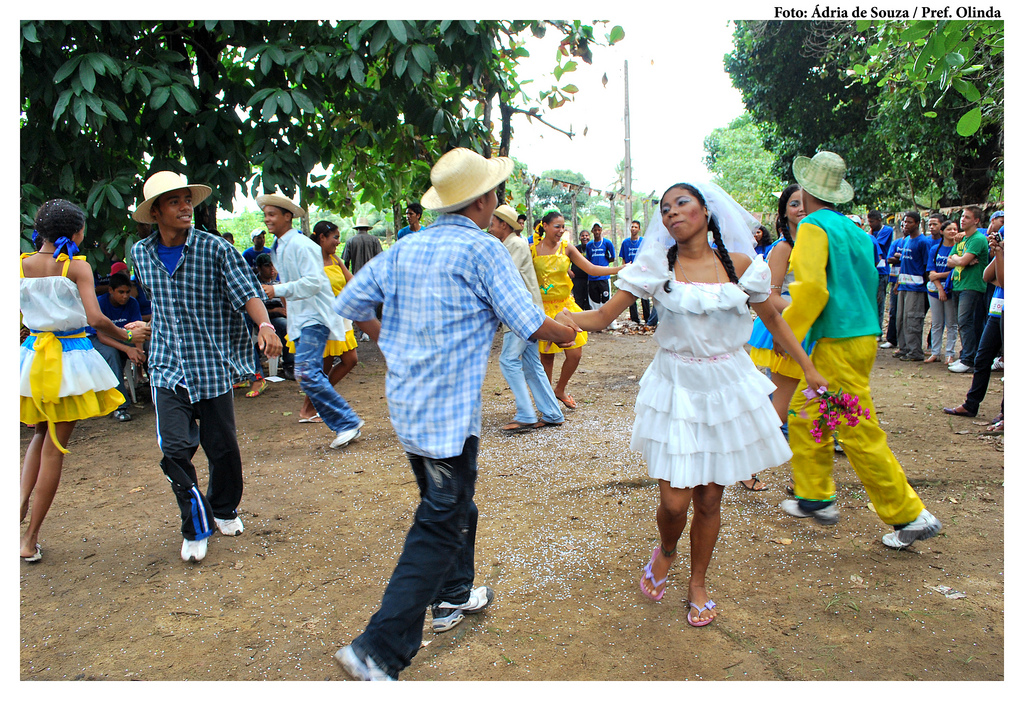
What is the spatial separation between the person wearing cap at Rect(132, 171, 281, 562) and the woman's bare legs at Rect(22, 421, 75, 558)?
63 cm

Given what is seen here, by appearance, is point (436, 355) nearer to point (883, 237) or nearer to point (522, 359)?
point (522, 359)

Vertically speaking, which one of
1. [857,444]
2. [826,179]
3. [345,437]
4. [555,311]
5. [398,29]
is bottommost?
[345,437]

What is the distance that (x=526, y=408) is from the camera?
608 cm

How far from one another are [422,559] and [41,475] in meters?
2.46

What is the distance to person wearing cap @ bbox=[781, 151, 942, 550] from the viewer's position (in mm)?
3580

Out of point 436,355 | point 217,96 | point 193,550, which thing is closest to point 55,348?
point 193,550

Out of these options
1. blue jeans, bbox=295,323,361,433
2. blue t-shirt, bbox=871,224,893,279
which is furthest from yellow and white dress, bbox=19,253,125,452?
blue t-shirt, bbox=871,224,893,279

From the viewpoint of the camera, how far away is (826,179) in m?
3.75

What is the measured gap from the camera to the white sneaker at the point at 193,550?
375cm

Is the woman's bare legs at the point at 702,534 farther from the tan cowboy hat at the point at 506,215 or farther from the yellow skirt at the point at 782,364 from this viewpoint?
the tan cowboy hat at the point at 506,215

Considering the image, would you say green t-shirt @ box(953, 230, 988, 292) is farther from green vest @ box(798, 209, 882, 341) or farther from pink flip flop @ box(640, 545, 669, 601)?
pink flip flop @ box(640, 545, 669, 601)

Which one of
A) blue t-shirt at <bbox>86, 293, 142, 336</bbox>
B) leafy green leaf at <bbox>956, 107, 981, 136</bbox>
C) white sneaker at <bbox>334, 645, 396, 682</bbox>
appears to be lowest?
white sneaker at <bbox>334, 645, 396, 682</bbox>

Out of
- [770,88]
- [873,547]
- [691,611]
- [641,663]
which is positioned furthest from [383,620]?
[770,88]

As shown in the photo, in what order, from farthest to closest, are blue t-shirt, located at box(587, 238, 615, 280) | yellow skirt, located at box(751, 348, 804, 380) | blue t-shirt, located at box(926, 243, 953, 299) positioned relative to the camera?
blue t-shirt, located at box(587, 238, 615, 280)
blue t-shirt, located at box(926, 243, 953, 299)
yellow skirt, located at box(751, 348, 804, 380)
